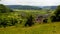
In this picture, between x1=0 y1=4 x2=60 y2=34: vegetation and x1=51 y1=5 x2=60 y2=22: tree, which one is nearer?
x1=0 y1=4 x2=60 y2=34: vegetation

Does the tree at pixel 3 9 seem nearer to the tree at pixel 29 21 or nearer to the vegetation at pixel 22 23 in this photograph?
the vegetation at pixel 22 23

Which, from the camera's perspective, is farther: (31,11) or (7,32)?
(31,11)

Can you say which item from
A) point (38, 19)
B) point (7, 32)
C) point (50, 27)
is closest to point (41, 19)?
point (38, 19)

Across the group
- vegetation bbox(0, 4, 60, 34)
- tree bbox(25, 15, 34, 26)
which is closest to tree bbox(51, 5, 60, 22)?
vegetation bbox(0, 4, 60, 34)

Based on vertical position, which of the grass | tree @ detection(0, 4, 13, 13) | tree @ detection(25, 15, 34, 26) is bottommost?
the grass

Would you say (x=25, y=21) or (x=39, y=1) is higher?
(x=39, y=1)

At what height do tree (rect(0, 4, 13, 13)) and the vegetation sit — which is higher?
tree (rect(0, 4, 13, 13))

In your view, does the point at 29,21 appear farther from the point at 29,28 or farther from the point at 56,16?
the point at 56,16

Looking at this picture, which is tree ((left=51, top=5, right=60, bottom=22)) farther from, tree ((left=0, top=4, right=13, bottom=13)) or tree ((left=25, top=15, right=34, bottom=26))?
tree ((left=0, top=4, right=13, bottom=13))

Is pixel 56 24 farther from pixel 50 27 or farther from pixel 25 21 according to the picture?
pixel 25 21
